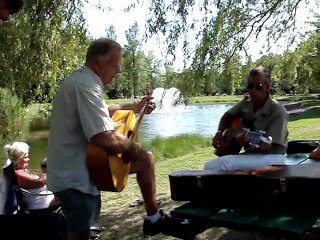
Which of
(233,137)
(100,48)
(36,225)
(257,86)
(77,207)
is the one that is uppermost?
(100,48)

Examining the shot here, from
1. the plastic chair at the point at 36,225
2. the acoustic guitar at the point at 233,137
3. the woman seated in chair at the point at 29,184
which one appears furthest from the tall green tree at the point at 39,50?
the plastic chair at the point at 36,225

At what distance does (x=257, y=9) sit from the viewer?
6.96 metres

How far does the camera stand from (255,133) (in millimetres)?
3840

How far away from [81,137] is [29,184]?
6.64 ft

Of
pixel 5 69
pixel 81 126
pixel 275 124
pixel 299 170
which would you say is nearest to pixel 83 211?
pixel 81 126

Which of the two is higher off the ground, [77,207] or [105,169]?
[105,169]

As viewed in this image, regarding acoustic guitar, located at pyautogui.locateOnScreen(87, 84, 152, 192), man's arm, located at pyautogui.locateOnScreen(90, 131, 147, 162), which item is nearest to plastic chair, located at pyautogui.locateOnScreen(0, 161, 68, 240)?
acoustic guitar, located at pyautogui.locateOnScreen(87, 84, 152, 192)

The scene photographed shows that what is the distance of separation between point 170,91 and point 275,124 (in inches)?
132

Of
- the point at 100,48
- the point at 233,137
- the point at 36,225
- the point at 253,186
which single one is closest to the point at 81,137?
the point at 100,48

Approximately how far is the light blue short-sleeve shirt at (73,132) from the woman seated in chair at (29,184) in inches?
73.5

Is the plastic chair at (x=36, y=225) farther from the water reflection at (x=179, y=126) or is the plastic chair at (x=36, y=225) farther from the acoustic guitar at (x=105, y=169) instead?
the water reflection at (x=179, y=126)

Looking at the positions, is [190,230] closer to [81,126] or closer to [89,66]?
[81,126]

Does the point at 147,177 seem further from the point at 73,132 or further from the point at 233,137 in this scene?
the point at 233,137

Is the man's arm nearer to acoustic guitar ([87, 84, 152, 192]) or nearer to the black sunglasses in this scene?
acoustic guitar ([87, 84, 152, 192])
